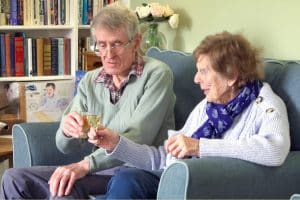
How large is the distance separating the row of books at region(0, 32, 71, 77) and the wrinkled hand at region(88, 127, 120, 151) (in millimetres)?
1557

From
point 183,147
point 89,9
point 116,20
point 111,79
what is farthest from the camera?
point 89,9

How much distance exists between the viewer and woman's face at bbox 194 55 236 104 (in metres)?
1.84

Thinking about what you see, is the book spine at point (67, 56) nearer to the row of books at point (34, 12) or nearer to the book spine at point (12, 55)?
the row of books at point (34, 12)

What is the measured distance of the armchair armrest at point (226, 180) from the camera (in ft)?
5.08

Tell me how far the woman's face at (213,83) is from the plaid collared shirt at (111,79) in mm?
304

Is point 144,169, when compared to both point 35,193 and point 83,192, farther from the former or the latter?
point 35,193

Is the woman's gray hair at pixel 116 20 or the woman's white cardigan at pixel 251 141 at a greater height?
the woman's gray hair at pixel 116 20

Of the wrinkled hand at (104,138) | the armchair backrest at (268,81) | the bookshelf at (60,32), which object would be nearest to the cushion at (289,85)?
the armchair backrest at (268,81)

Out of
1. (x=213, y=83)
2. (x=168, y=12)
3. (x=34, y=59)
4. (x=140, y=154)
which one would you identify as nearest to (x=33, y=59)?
(x=34, y=59)

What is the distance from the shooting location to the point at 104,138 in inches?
74.0

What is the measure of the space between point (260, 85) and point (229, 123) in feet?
0.55

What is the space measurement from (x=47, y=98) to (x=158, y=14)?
2.89ft

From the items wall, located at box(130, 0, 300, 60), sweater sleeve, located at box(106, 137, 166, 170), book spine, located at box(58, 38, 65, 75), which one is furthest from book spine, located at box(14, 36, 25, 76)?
sweater sleeve, located at box(106, 137, 166, 170)

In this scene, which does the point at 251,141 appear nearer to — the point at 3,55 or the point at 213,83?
the point at 213,83
